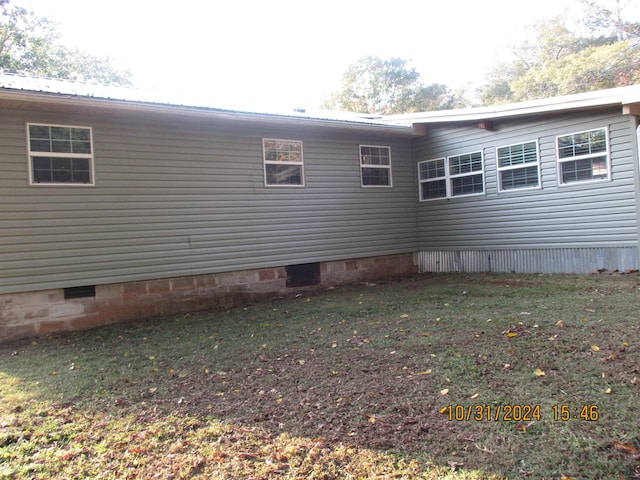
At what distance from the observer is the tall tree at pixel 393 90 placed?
29391 millimetres

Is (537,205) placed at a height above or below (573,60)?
below

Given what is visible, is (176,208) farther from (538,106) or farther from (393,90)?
(393,90)

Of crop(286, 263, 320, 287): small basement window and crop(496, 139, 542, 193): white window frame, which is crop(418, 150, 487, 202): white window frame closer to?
crop(496, 139, 542, 193): white window frame

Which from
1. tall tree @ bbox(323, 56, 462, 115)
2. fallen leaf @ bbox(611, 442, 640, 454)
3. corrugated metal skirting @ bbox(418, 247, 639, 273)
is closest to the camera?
fallen leaf @ bbox(611, 442, 640, 454)

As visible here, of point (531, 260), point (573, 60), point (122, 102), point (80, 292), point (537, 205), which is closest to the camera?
point (122, 102)

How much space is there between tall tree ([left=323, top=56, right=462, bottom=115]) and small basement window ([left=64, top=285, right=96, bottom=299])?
25680 mm

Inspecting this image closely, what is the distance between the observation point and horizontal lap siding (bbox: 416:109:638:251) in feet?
25.4

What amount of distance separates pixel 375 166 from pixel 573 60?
1649 centimetres

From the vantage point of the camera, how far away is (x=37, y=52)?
18.9m

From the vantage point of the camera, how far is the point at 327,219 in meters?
9.41

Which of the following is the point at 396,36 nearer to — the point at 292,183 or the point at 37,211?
the point at 292,183

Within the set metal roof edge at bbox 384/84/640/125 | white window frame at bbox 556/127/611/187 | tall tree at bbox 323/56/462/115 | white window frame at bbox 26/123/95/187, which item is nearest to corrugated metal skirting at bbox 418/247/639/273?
white window frame at bbox 556/127/611/187

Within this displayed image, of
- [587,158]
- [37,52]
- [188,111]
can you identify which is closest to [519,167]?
[587,158]

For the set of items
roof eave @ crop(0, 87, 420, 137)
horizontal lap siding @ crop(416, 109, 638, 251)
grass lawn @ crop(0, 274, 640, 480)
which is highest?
roof eave @ crop(0, 87, 420, 137)
